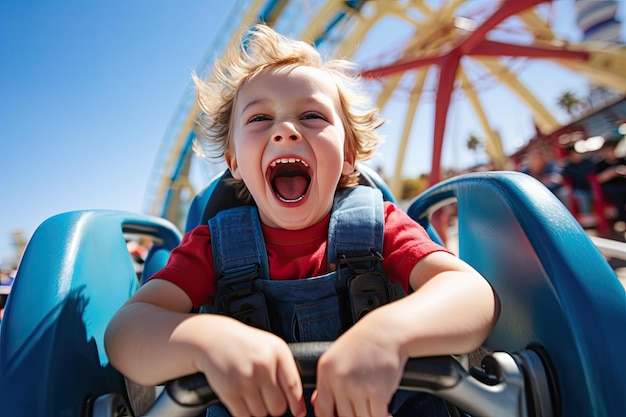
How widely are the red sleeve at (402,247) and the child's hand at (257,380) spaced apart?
27 centimetres

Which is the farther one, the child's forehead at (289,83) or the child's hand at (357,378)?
the child's forehead at (289,83)

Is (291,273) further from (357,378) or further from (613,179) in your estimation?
(613,179)

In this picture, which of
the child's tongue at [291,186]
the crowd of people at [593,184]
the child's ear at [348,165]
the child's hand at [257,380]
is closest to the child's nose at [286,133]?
the child's tongue at [291,186]

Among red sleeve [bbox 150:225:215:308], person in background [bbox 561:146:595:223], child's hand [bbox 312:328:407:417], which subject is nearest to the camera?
child's hand [bbox 312:328:407:417]

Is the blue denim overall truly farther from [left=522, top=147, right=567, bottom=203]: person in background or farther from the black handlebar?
[left=522, top=147, right=567, bottom=203]: person in background

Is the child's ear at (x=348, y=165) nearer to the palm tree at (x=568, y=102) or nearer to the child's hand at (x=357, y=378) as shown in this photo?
the child's hand at (x=357, y=378)

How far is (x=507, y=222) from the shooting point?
553mm

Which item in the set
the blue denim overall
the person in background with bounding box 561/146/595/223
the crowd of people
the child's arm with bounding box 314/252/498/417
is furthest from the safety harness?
the person in background with bounding box 561/146/595/223

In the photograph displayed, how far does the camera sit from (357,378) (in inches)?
14.1

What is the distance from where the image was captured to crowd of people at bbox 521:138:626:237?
9.91 feet

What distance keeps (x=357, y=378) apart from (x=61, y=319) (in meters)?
0.35

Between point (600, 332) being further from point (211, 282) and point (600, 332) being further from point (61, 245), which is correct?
point (61, 245)

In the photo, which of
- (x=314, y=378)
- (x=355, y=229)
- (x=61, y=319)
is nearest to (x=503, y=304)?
(x=355, y=229)

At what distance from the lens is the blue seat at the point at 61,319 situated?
0.41 meters
